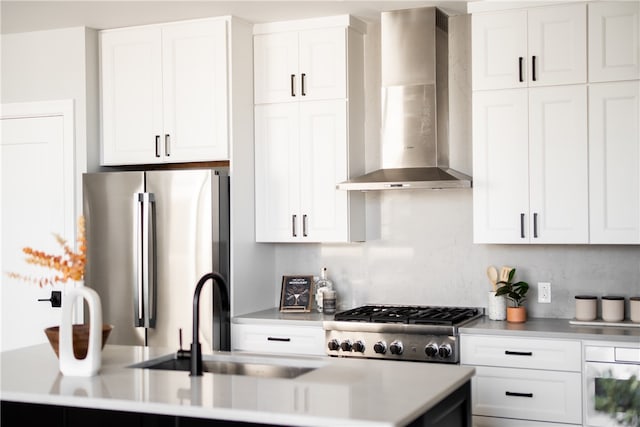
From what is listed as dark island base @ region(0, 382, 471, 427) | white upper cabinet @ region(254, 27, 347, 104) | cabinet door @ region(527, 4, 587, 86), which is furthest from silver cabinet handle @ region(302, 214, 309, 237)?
dark island base @ region(0, 382, 471, 427)

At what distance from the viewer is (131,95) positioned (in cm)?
509

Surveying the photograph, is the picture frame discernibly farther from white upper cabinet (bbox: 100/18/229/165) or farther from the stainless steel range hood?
white upper cabinet (bbox: 100/18/229/165)

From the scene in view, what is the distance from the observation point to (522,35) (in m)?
4.43

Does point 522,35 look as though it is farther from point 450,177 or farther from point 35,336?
point 35,336

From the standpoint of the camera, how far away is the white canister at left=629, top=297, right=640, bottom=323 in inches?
170

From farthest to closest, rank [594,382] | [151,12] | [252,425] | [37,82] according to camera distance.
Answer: [37,82] → [151,12] → [594,382] → [252,425]

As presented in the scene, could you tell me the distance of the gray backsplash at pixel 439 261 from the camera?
15.0ft

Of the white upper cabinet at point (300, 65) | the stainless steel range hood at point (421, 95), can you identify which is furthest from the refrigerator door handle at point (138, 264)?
the stainless steel range hood at point (421, 95)

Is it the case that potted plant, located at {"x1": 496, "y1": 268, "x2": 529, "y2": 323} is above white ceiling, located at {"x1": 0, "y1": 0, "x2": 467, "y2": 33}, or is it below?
below

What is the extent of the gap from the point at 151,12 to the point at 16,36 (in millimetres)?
1140

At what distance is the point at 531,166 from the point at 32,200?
3207 mm

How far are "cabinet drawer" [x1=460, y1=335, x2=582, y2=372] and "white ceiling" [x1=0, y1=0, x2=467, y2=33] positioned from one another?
6.29 ft

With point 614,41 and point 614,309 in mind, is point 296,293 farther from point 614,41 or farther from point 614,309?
point 614,41

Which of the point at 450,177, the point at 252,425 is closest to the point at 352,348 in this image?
the point at 450,177
